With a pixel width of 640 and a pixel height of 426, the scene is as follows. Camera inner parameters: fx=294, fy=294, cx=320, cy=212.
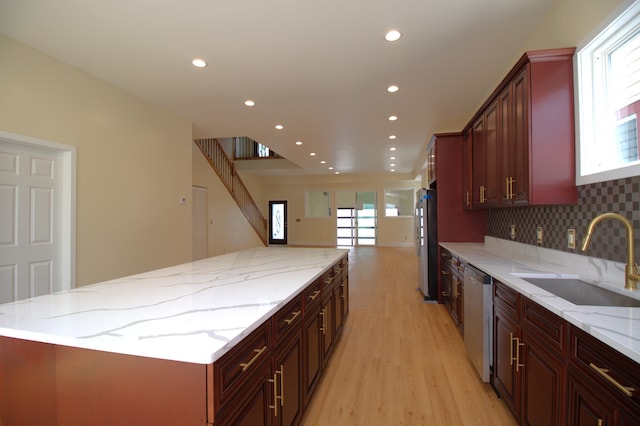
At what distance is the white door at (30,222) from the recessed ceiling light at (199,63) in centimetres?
175

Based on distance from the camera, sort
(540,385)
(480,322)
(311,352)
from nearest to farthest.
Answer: (540,385) < (311,352) < (480,322)

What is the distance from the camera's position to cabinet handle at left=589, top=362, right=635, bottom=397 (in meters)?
0.89

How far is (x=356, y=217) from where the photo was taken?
39.8ft

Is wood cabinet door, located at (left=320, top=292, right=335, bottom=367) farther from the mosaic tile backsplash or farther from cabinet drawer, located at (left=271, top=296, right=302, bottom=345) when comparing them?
the mosaic tile backsplash

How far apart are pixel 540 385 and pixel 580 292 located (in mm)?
718

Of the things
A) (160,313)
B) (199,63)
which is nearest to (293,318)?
(160,313)

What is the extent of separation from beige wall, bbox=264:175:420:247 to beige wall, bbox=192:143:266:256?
10.7 feet

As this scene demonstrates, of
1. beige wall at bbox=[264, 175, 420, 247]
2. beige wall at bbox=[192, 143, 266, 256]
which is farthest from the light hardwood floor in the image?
beige wall at bbox=[264, 175, 420, 247]

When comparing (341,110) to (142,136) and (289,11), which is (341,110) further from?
(142,136)

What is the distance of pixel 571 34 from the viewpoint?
2021 mm

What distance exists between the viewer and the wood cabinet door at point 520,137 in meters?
2.14

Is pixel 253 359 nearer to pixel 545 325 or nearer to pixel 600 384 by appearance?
pixel 600 384

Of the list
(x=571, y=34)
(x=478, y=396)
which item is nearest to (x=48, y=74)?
(x=571, y=34)

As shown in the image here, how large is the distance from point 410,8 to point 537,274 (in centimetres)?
210
